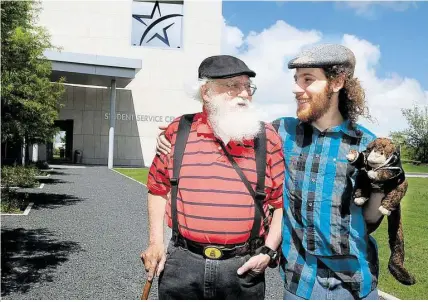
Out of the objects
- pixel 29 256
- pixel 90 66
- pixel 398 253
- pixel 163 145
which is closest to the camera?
pixel 398 253

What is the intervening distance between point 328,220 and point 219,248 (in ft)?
1.98

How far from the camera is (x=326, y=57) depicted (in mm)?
2254

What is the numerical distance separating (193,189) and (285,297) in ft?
2.36

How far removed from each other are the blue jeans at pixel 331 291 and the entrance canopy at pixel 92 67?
2787 centimetres

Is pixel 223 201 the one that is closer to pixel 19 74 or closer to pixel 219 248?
pixel 219 248

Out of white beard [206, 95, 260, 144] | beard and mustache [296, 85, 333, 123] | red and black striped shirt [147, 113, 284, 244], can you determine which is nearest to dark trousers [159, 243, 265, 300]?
red and black striped shirt [147, 113, 284, 244]

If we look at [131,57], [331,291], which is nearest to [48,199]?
[331,291]

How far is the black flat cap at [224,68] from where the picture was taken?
99.9 inches

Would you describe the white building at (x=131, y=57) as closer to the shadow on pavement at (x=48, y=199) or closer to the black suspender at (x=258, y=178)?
the shadow on pavement at (x=48, y=199)

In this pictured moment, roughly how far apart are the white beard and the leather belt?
559 millimetres

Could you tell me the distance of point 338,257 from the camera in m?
2.21

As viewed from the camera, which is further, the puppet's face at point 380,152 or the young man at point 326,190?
the young man at point 326,190

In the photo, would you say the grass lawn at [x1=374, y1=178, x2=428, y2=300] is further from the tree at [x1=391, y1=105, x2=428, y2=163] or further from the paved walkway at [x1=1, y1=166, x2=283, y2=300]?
the tree at [x1=391, y1=105, x2=428, y2=163]

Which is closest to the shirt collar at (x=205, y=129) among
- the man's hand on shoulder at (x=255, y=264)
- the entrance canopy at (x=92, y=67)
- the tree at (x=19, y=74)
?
the man's hand on shoulder at (x=255, y=264)
